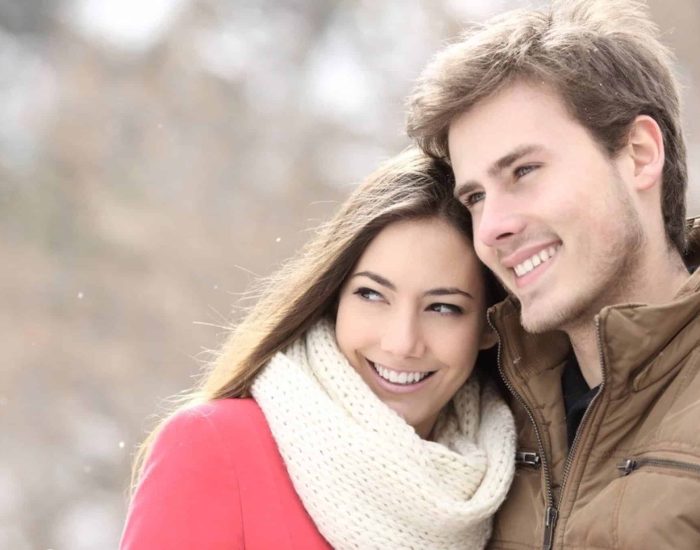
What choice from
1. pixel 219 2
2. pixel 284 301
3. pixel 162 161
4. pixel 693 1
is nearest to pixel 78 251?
pixel 162 161

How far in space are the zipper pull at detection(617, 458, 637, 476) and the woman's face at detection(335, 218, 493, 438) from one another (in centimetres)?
60

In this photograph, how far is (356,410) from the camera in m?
2.42

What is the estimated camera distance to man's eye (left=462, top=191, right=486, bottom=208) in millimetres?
2451

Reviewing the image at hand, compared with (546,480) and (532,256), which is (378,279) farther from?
(546,480)

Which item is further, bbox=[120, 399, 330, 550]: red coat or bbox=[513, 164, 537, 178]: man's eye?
bbox=[513, 164, 537, 178]: man's eye

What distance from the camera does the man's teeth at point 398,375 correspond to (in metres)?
2.49

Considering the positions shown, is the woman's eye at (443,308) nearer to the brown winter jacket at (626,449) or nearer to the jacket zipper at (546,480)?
the jacket zipper at (546,480)

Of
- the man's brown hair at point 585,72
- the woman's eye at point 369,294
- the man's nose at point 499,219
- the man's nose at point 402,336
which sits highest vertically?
the man's brown hair at point 585,72

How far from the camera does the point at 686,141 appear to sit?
2.58 m

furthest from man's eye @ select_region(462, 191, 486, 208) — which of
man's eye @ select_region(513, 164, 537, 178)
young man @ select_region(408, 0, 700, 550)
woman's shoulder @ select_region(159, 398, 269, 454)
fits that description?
woman's shoulder @ select_region(159, 398, 269, 454)

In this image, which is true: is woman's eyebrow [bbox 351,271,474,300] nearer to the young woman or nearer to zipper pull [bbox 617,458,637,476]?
the young woman

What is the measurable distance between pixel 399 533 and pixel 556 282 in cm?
61

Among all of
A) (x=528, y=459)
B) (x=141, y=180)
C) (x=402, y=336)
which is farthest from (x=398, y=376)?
(x=141, y=180)

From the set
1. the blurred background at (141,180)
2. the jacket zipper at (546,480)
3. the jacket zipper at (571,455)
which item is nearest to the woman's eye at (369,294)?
the jacket zipper at (546,480)
